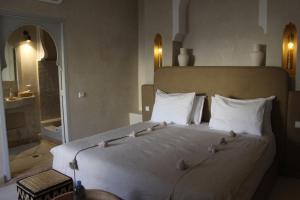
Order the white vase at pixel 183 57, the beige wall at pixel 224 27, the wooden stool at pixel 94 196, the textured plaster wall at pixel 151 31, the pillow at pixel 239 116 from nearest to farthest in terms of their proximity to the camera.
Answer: the wooden stool at pixel 94 196 < the pillow at pixel 239 116 < the beige wall at pixel 224 27 < the white vase at pixel 183 57 < the textured plaster wall at pixel 151 31

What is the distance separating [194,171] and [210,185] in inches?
9.8

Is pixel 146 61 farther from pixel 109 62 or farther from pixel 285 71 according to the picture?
pixel 285 71

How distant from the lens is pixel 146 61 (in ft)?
16.0

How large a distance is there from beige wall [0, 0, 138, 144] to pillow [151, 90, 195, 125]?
103cm

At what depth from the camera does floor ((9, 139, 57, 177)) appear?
366 centimetres

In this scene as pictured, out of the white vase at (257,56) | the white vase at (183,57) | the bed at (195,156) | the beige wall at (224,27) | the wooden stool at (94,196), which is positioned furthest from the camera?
the white vase at (183,57)

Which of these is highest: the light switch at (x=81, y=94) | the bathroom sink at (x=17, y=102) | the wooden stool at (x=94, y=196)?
the light switch at (x=81, y=94)

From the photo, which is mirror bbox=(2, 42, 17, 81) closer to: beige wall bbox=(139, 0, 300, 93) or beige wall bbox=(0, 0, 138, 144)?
beige wall bbox=(0, 0, 138, 144)

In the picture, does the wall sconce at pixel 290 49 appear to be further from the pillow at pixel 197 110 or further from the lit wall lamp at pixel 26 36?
the lit wall lamp at pixel 26 36

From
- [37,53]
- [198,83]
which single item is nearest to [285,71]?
[198,83]

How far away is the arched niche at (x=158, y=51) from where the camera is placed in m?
4.59

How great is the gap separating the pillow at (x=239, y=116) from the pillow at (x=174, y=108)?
1.25 feet

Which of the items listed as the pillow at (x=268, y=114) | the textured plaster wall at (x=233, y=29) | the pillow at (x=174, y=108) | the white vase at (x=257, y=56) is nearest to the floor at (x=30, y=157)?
the pillow at (x=174, y=108)

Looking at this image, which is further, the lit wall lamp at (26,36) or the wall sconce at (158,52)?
the wall sconce at (158,52)
